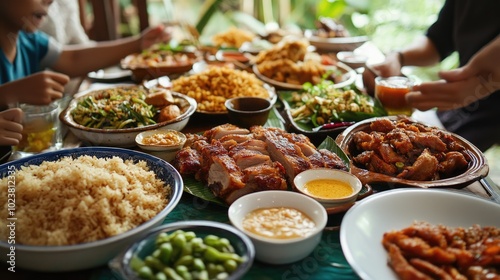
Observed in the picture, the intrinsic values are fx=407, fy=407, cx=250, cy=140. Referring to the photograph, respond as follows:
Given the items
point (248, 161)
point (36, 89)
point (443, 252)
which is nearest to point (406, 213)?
point (443, 252)

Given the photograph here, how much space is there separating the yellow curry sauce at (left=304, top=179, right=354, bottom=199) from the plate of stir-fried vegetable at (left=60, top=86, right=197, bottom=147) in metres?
0.98

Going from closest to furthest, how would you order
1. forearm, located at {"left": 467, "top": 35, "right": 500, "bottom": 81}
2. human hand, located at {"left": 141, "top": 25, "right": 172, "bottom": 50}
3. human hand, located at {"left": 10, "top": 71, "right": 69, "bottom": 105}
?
forearm, located at {"left": 467, "top": 35, "right": 500, "bottom": 81}, human hand, located at {"left": 10, "top": 71, "right": 69, "bottom": 105}, human hand, located at {"left": 141, "top": 25, "right": 172, "bottom": 50}

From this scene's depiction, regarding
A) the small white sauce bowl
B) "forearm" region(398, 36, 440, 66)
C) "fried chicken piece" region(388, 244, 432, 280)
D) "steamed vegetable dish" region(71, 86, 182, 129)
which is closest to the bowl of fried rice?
the small white sauce bowl

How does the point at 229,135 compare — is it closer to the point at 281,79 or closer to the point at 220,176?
the point at 220,176

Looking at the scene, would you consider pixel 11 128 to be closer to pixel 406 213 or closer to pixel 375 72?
pixel 406 213

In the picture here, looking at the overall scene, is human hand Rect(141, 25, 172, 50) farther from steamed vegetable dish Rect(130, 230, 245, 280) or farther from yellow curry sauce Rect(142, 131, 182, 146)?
steamed vegetable dish Rect(130, 230, 245, 280)

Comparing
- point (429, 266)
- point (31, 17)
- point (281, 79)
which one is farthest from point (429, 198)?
point (31, 17)

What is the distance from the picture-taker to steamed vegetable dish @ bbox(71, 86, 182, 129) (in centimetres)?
246

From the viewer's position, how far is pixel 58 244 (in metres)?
1.44

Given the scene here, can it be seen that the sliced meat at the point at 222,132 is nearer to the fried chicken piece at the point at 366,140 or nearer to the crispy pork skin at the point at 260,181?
the crispy pork skin at the point at 260,181

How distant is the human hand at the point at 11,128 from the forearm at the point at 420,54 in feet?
10.2

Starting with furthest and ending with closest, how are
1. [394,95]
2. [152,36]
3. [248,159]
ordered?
[152,36]
[394,95]
[248,159]

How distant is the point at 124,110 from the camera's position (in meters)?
2.52

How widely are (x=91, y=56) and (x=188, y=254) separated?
3.33m
